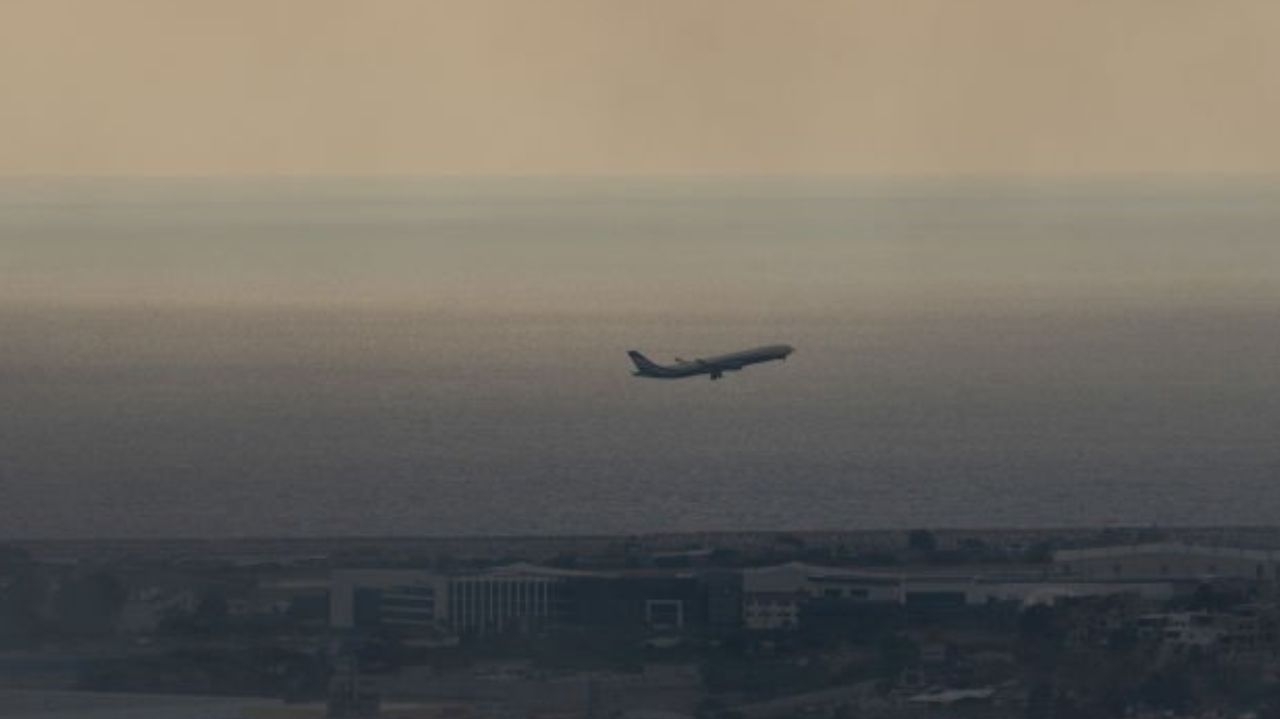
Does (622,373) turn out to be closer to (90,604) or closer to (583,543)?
(583,543)

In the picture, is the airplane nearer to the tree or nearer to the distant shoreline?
the distant shoreline

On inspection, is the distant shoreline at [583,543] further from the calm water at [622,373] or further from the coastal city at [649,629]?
the calm water at [622,373]

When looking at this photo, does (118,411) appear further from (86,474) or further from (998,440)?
(998,440)

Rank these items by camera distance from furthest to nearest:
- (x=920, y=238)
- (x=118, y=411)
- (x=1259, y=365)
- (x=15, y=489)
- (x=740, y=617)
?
(x=920, y=238) → (x=1259, y=365) → (x=118, y=411) → (x=15, y=489) → (x=740, y=617)

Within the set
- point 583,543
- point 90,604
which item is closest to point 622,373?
point 583,543

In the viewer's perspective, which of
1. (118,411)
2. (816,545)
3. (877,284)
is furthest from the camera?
(877,284)

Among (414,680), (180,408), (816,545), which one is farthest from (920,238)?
(414,680)

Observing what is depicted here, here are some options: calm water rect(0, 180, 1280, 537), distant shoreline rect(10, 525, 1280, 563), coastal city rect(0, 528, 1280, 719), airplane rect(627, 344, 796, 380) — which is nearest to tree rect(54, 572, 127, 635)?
coastal city rect(0, 528, 1280, 719)
